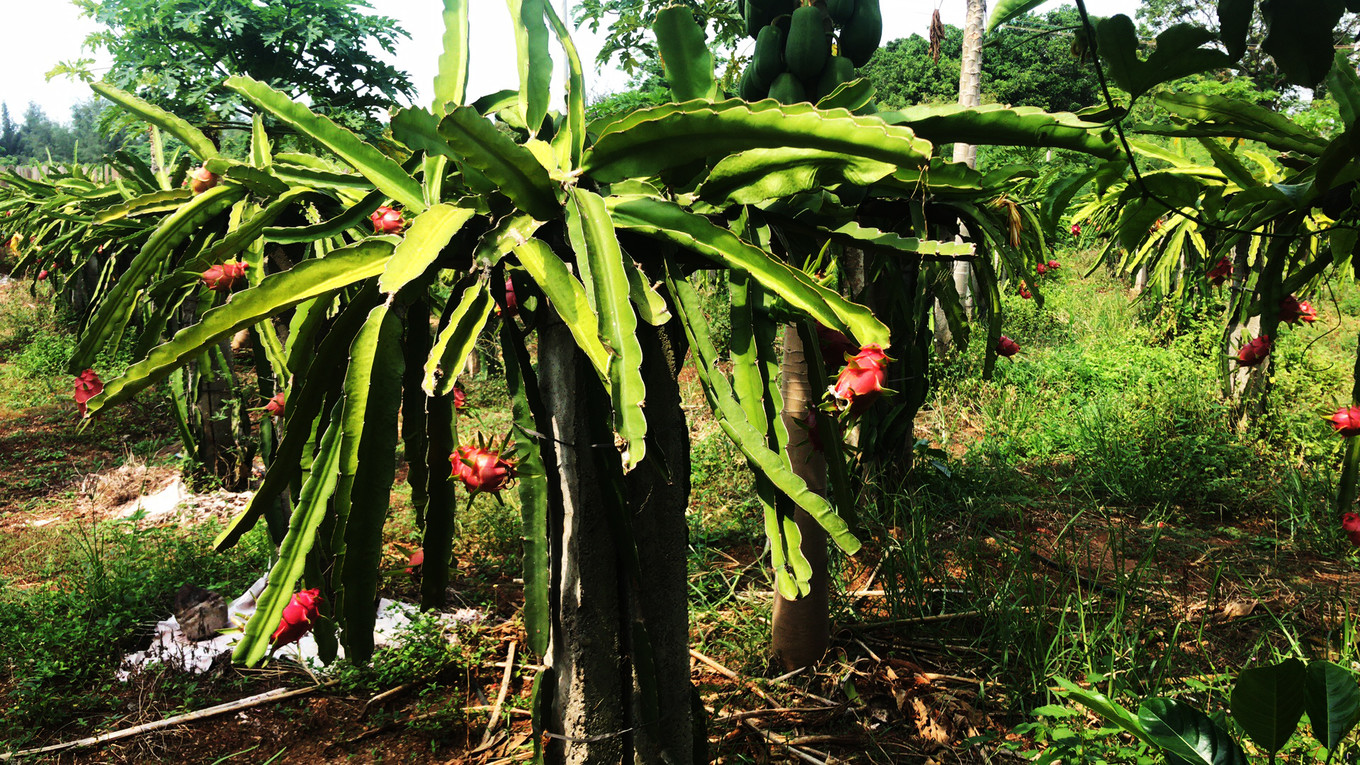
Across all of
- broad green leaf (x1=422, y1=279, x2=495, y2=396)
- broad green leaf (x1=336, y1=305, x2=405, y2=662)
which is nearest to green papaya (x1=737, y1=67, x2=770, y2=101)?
broad green leaf (x1=422, y1=279, x2=495, y2=396)

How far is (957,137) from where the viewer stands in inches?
46.1

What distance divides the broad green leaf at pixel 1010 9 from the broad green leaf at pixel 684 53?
51 cm

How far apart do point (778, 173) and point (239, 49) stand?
8.16m

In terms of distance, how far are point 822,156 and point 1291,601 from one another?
299 cm

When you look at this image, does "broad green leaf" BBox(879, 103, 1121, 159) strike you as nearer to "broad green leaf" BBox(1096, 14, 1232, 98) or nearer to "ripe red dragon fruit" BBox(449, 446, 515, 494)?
"broad green leaf" BBox(1096, 14, 1232, 98)

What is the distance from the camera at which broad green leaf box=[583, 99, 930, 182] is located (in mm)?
963

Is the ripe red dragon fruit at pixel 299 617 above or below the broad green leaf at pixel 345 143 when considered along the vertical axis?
below

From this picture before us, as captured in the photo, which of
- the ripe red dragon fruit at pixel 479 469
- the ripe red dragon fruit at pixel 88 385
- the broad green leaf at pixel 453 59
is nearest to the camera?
the ripe red dragon fruit at pixel 479 469

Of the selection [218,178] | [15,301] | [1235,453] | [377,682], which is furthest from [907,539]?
[15,301]

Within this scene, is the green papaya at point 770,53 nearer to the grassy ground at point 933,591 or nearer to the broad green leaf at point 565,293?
the broad green leaf at point 565,293

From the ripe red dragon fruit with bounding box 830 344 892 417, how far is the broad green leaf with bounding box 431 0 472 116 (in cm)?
79

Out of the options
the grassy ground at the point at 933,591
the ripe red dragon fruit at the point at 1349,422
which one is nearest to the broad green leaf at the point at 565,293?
the grassy ground at the point at 933,591

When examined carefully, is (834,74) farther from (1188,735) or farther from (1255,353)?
(1255,353)

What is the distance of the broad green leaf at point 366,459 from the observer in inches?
39.8
